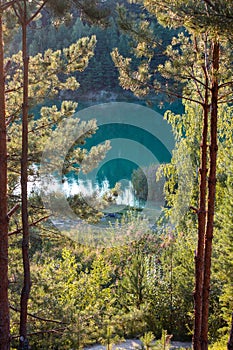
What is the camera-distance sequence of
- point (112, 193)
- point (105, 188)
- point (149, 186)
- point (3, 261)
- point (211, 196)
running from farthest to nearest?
point (105, 188), point (149, 186), point (112, 193), point (211, 196), point (3, 261)

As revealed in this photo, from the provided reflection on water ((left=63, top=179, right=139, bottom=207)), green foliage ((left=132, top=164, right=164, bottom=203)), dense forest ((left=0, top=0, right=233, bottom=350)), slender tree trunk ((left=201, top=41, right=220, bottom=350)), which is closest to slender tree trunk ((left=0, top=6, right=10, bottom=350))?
dense forest ((left=0, top=0, right=233, bottom=350))

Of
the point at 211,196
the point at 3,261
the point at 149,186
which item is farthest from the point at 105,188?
the point at 3,261

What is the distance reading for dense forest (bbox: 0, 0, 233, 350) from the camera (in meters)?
3.11

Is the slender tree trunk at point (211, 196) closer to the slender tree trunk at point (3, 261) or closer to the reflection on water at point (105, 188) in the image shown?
the slender tree trunk at point (3, 261)

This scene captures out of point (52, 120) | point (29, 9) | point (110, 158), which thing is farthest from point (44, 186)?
point (110, 158)

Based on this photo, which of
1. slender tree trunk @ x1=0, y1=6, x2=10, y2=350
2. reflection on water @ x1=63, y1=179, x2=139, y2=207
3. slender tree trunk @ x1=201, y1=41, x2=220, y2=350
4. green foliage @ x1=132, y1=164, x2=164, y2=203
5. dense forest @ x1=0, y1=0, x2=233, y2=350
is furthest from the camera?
green foliage @ x1=132, y1=164, x2=164, y2=203

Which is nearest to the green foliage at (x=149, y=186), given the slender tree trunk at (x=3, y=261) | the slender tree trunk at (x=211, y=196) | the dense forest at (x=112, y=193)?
the dense forest at (x=112, y=193)

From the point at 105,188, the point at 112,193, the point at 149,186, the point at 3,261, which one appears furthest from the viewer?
the point at 105,188

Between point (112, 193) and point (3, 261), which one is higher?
point (112, 193)

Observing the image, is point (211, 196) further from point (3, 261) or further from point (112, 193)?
point (112, 193)

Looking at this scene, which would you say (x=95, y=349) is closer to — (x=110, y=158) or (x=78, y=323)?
(x=78, y=323)

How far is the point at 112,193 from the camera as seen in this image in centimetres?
530

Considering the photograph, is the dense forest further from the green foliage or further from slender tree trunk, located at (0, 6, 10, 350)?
the green foliage

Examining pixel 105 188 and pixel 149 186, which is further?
pixel 105 188
